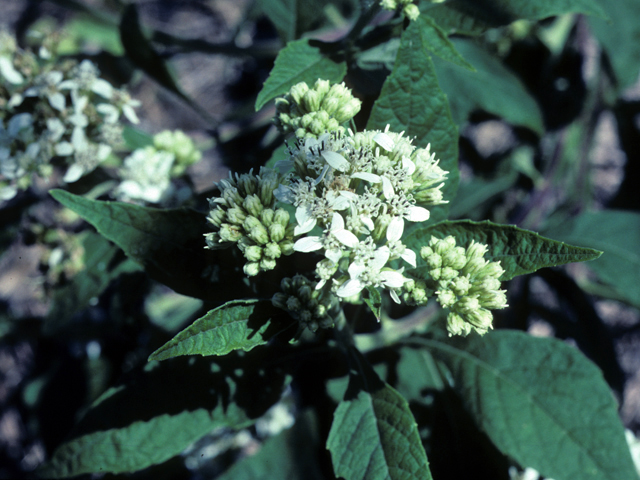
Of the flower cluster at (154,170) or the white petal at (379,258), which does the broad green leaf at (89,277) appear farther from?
the white petal at (379,258)

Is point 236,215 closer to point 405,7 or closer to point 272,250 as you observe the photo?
point 272,250

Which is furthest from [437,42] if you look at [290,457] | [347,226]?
[290,457]

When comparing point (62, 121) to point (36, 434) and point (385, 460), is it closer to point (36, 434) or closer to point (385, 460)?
point (385, 460)

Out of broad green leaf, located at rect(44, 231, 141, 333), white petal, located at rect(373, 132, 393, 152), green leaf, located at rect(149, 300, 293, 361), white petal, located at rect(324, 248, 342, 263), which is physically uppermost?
white petal, located at rect(373, 132, 393, 152)

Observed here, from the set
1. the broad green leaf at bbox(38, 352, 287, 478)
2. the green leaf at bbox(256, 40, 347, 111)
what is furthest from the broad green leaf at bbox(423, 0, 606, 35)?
the broad green leaf at bbox(38, 352, 287, 478)

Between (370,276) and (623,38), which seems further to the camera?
(623,38)

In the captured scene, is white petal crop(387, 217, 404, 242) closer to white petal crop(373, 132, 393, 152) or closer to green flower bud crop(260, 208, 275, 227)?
white petal crop(373, 132, 393, 152)
